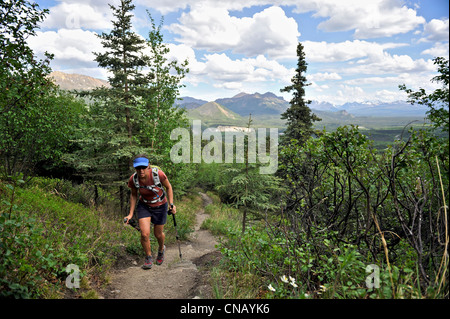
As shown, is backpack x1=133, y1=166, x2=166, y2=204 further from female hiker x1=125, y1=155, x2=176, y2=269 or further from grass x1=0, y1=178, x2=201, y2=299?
grass x1=0, y1=178, x2=201, y2=299

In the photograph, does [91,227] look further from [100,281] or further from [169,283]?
[169,283]

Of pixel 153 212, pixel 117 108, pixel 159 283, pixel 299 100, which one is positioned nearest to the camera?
pixel 159 283

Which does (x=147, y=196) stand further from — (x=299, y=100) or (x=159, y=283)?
(x=299, y=100)

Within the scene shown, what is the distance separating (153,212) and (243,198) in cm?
678

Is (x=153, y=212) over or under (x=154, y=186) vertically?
under

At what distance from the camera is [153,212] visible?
5.78 metres

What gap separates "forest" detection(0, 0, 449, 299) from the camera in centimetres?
345

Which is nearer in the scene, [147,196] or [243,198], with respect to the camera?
[147,196]

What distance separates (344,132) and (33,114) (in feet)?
32.9

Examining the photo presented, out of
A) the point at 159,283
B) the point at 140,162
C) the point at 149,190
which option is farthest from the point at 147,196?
the point at 159,283

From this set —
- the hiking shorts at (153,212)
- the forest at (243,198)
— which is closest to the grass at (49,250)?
Result: the forest at (243,198)

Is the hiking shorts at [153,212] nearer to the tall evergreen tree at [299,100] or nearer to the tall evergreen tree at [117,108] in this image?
the tall evergreen tree at [117,108]

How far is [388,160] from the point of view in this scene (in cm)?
459
